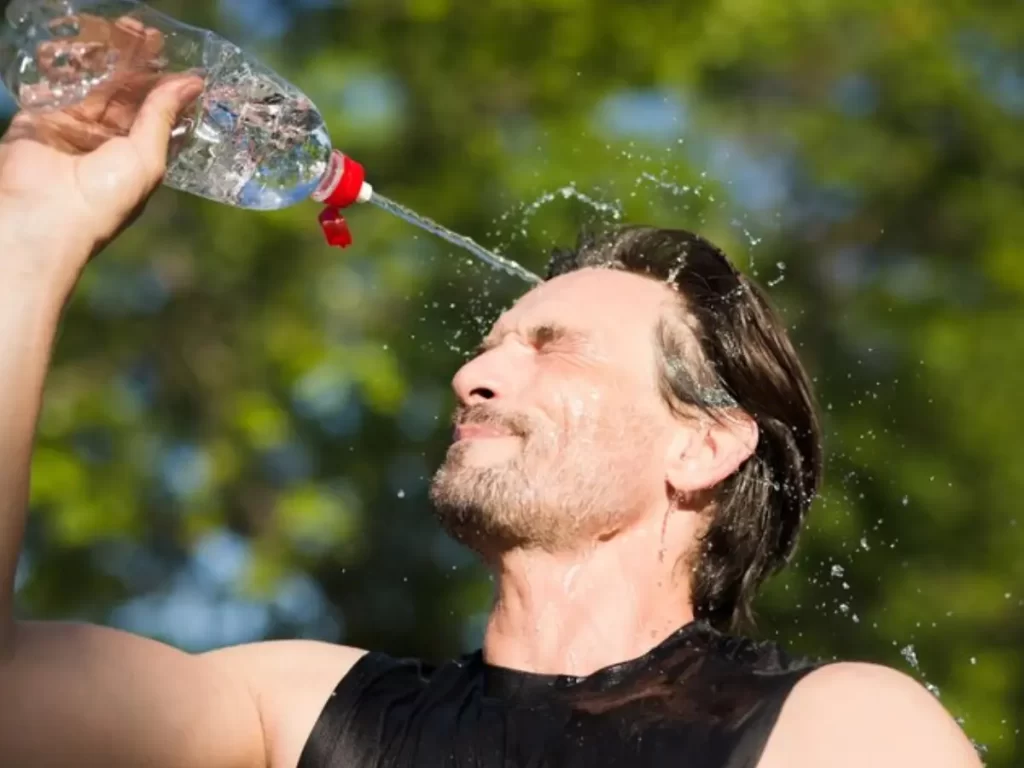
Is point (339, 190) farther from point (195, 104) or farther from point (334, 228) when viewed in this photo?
point (195, 104)

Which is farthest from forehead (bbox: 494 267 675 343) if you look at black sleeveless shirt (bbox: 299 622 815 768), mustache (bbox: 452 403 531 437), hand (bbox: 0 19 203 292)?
hand (bbox: 0 19 203 292)

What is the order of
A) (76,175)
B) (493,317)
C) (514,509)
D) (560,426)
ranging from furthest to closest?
(493,317) → (560,426) → (514,509) → (76,175)

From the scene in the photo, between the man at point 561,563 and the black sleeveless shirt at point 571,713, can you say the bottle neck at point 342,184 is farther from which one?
the black sleeveless shirt at point 571,713

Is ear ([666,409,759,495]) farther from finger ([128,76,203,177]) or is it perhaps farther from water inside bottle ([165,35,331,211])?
finger ([128,76,203,177])

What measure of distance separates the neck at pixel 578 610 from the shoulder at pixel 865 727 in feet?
1.23

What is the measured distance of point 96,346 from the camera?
6961 mm

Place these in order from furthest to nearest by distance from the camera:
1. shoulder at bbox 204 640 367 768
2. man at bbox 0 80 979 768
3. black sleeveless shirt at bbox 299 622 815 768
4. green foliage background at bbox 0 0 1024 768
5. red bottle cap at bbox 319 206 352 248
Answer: green foliage background at bbox 0 0 1024 768
red bottle cap at bbox 319 206 352 248
shoulder at bbox 204 640 367 768
black sleeveless shirt at bbox 299 622 815 768
man at bbox 0 80 979 768

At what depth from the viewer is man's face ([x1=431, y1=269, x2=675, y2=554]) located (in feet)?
9.48

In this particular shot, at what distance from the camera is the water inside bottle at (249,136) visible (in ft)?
10.1

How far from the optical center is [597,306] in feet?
10.6

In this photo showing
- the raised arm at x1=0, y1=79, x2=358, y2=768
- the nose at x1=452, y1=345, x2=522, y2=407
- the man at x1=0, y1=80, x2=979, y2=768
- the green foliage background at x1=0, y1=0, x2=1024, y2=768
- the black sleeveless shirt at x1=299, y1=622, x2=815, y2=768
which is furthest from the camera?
the green foliage background at x1=0, y1=0, x2=1024, y2=768

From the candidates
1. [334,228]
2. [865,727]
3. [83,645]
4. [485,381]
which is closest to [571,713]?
[865,727]

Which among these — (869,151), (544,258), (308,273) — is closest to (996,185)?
(869,151)

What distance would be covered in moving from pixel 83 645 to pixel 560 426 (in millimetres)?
862
